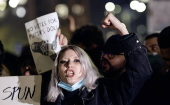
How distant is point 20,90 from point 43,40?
1.89 ft

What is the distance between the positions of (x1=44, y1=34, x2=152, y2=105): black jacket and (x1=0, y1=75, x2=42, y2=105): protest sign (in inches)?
15.2

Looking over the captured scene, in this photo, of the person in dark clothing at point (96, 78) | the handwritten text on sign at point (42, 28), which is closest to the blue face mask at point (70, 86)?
the person in dark clothing at point (96, 78)

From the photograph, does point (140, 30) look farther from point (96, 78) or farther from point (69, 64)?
point (69, 64)

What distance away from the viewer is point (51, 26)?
3555 millimetres

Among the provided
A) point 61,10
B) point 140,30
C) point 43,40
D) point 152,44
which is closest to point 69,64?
point 43,40

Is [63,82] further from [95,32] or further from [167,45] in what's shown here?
[95,32]

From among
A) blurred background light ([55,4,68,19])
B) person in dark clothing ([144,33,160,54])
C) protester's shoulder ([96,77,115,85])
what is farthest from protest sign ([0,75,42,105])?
blurred background light ([55,4,68,19])

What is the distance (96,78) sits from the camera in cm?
297

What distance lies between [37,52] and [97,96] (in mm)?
948

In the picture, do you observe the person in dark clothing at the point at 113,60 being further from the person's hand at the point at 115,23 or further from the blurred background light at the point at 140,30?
the blurred background light at the point at 140,30

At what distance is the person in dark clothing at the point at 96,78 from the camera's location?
2.71 meters

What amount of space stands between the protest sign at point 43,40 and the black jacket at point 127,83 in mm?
735

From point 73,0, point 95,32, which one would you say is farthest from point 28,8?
point 95,32

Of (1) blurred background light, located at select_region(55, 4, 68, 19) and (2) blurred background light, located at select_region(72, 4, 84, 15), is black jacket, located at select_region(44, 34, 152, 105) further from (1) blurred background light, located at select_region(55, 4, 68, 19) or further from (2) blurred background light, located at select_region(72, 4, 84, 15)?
(2) blurred background light, located at select_region(72, 4, 84, 15)
